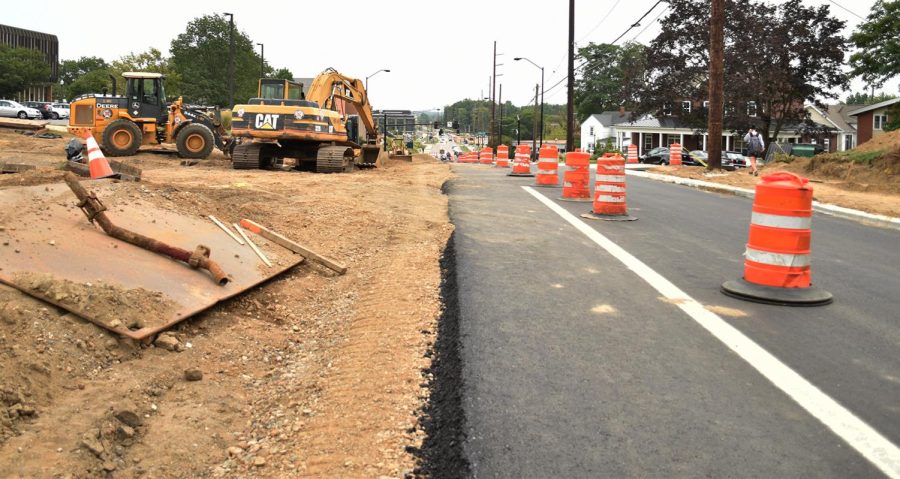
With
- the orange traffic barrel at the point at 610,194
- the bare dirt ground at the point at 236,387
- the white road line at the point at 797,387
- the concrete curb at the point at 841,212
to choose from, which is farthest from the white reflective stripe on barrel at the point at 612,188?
the bare dirt ground at the point at 236,387

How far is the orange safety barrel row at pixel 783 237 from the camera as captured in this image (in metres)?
6.80

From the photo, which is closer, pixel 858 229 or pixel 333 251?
pixel 333 251

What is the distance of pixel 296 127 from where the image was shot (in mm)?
20906

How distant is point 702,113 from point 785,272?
50.1 m

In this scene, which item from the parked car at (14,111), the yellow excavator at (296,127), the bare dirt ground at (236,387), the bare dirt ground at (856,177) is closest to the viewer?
the bare dirt ground at (236,387)

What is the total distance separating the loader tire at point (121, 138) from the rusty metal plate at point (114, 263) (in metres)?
18.2

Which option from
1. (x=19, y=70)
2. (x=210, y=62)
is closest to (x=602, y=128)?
(x=210, y=62)

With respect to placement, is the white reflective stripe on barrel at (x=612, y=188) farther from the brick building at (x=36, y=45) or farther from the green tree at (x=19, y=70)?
the brick building at (x=36, y=45)

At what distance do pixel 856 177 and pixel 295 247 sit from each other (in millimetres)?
17880

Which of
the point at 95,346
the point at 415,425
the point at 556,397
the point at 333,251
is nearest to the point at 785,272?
the point at 556,397

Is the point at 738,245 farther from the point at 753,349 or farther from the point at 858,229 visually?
the point at 753,349

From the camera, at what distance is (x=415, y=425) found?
3.80 m

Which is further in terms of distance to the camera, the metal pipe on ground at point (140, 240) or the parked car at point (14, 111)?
the parked car at point (14, 111)

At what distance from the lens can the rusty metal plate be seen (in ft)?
16.8
